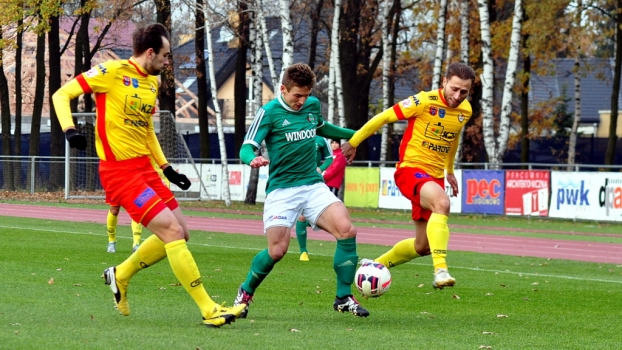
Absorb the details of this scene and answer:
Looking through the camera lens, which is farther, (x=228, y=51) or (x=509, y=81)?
(x=228, y=51)

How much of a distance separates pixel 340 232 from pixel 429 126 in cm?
198

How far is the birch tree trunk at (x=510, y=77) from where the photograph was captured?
31.7 meters

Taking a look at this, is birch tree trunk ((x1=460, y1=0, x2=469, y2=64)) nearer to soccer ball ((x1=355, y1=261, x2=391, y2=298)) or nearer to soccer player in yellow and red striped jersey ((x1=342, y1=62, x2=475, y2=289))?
soccer player in yellow and red striped jersey ((x1=342, y1=62, x2=475, y2=289))

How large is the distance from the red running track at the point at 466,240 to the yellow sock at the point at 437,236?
7984 millimetres

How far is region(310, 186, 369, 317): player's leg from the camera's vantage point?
9.16m

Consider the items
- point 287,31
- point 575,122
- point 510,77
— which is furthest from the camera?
point 575,122

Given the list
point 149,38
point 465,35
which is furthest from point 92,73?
point 465,35

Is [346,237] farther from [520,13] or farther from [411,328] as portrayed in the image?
[520,13]

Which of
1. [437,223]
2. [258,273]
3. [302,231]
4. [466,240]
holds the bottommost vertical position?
[466,240]

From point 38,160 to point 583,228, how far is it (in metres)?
21.1

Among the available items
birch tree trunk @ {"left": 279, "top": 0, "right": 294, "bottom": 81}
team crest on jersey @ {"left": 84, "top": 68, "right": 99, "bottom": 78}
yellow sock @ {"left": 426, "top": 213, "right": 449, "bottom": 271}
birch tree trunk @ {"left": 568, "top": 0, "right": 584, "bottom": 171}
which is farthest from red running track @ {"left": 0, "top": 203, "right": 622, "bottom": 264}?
birch tree trunk @ {"left": 568, "top": 0, "right": 584, "bottom": 171}

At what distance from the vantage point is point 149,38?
27.3ft

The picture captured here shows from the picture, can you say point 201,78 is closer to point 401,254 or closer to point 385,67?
point 385,67

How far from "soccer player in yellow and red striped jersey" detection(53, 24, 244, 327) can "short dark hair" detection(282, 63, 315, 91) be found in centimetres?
104
